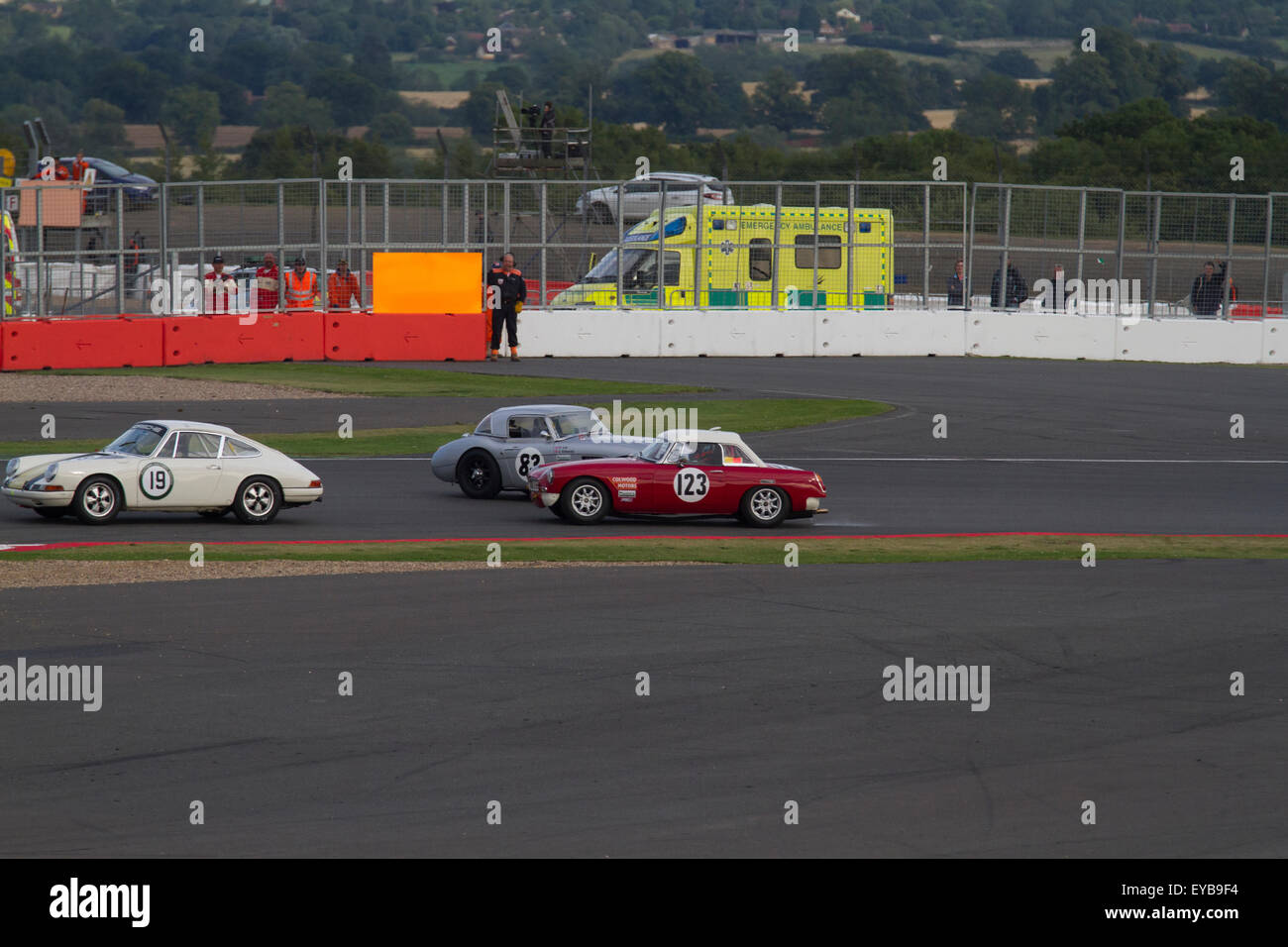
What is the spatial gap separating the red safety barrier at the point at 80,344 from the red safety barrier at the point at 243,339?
0.35 meters

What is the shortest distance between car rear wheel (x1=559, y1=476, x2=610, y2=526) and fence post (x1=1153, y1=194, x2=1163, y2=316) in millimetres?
20752

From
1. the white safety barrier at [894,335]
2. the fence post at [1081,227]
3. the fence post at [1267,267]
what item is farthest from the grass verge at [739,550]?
the fence post at [1081,227]

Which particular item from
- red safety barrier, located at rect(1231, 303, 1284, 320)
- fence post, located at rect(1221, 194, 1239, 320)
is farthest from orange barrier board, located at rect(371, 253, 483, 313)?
red safety barrier, located at rect(1231, 303, 1284, 320)

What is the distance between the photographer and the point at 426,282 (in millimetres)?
32312

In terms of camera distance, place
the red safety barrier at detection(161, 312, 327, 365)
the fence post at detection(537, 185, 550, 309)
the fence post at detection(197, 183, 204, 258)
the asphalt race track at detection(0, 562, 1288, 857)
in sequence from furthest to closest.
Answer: the fence post at detection(537, 185, 550, 309)
the fence post at detection(197, 183, 204, 258)
the red safety barrier at detection(161, 312, 327, 365)
the asphalt race track at detection(0, 562, 1288, 857)

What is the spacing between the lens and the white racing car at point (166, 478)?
15.9 m

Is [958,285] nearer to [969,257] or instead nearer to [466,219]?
[969,257]

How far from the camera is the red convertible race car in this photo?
16.9m

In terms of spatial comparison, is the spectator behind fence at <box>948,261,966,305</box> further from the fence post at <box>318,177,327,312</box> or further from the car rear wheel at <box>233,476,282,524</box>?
the car rear wheel at <box>233,476,282,524</box>

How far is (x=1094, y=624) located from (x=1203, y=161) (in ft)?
134

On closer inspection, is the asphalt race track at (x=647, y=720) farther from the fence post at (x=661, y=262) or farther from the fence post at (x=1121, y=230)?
the fence post at (x=1121, y=230)

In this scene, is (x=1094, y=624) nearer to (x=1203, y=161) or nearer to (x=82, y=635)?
(x=82, y=635)

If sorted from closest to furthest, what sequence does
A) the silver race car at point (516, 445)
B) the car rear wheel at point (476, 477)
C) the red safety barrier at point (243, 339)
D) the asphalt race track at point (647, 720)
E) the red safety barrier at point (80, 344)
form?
the asphalt race track at point (647, 720)
the silver race car at point (516, 445)
the car rear wheel at point (476, 477)
the red safety barrier at point (80, 344)
the red safety barrier at point (243, 339)
